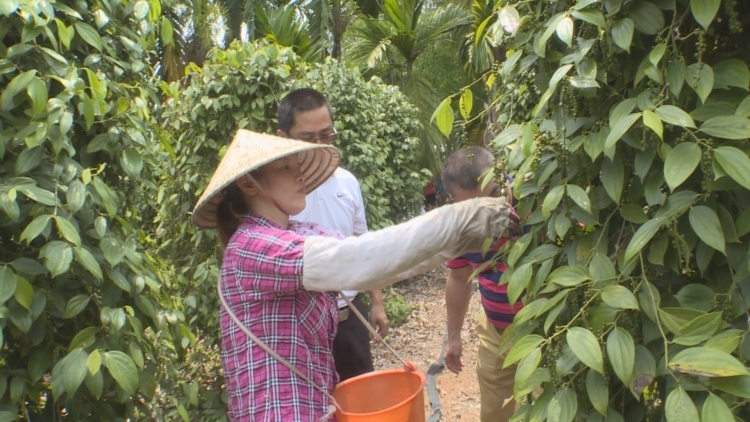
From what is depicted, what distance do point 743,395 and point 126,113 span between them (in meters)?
1.71

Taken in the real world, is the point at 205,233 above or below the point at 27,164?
below

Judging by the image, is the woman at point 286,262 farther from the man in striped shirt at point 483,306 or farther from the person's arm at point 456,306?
the person's arm at point 456,306

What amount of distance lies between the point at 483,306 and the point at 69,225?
172 cm

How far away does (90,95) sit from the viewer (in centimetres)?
190

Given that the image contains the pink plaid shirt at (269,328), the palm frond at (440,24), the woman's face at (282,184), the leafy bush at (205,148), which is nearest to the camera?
the pink plaid shirt at (269,328)

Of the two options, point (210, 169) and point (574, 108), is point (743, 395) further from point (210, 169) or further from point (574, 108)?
point (210, 169)

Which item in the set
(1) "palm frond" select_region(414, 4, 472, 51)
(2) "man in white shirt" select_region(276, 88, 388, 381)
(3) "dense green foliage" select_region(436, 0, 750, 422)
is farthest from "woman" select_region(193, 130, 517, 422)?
(1) "palm frond" select_region(414, 4, 472, 51)

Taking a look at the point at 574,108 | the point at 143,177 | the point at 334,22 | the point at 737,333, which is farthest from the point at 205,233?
the point at 334,22

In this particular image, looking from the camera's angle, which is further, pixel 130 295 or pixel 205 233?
pixel 205 233

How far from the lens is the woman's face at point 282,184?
175cm

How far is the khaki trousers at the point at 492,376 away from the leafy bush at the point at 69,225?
1.42 meters

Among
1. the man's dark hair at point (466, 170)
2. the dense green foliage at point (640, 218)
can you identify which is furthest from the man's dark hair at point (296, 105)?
the dense green foliage at point (640, 218)

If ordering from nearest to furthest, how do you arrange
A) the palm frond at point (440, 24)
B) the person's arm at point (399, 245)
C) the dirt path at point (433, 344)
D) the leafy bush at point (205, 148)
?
the person's arm at point (399, 245)
the leafy bush at point (205, 148)
the dirt path at point (433, 344)
the palm frond at point (440, 24)

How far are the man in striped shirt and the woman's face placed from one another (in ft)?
3.26
